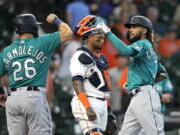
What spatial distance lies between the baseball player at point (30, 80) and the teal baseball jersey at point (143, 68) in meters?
0.93

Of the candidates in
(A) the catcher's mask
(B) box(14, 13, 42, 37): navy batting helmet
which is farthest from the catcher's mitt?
(B) box(14, 13, 42, 37): navy batting helmet

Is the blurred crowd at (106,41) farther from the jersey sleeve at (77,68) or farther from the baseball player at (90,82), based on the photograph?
the jersey sleeve at (77,68)

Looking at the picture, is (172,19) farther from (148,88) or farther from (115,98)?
(148,88)

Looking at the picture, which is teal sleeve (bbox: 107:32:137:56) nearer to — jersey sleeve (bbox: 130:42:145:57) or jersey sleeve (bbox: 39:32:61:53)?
jersey sleeve (bbox: 130:42:145:57)

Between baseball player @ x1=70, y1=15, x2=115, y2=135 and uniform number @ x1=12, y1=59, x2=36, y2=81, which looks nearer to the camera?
baseball player @ x1=70, y1=15, x2=115, y2=135

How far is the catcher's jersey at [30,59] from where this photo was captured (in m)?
9.26

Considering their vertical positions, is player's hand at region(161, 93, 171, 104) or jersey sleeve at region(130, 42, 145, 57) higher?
jersey sleeve at region(130, 42, 145, 57)

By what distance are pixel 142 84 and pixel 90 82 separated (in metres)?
0.69

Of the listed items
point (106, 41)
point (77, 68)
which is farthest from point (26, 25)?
point (106, 41)

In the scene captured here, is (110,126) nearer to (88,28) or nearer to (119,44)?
(119,44)

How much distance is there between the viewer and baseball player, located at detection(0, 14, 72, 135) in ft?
30.1

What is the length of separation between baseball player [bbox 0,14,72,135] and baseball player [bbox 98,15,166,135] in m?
0.69

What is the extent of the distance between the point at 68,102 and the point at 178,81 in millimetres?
2783

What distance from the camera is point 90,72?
9234mm
